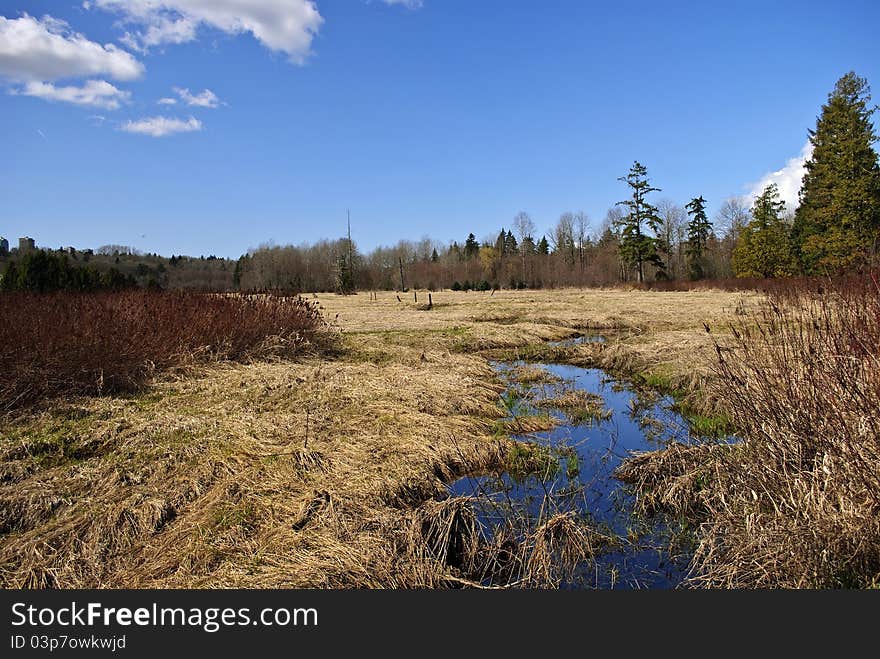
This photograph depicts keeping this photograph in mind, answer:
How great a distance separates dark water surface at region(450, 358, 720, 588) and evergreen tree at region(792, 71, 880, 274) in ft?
88.3

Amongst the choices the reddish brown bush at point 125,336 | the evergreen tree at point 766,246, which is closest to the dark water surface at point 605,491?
the reddish brown bush at point 125,336

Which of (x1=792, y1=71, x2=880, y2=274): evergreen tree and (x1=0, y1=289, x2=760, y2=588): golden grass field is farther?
(x1=792, y1=71, x2=880, y2=274): evergreen tree

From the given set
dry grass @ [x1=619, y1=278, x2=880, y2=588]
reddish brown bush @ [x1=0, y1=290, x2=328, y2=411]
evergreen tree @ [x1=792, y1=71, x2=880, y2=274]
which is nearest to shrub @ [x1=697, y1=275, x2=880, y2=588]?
dry grass @ [x1=619, y1=278, x2=880, y2=588]

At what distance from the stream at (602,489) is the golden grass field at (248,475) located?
0.57 m

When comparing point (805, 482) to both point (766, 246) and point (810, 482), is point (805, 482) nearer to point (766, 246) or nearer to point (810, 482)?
point (810, 482)

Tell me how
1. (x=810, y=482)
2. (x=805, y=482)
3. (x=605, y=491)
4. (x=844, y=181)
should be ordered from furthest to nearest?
(x=844, y=181) → (x=605, y=491) → (x=810, y=482) → (x=805, y=482)

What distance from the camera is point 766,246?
37562mm

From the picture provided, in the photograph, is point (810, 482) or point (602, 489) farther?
point (602, 489)

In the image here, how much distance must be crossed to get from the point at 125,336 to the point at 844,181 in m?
36.5

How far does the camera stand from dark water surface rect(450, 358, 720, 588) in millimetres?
3807

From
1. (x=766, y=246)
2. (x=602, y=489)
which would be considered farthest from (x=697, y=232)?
(x=602, y=489)

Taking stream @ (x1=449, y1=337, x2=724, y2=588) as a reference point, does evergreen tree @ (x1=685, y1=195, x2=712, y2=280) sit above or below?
above

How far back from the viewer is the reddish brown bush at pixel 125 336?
6945 mm

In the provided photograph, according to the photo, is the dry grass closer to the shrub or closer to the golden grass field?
the shrub
